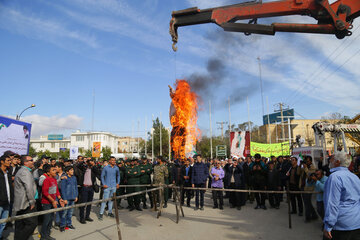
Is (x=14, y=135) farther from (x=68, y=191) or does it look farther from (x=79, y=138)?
(x=79, y=138)

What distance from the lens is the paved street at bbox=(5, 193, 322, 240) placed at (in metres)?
6.44

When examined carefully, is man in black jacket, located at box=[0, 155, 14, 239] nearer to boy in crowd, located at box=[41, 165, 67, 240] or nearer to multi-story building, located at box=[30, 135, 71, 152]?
boy in crowd, located at box=[41, 165, 67, 240]

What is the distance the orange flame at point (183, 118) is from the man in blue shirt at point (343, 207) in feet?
38.8

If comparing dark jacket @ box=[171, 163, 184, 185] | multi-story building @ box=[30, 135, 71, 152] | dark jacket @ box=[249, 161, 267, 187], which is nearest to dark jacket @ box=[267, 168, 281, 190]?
dark jacket @ box=[249, 161, 267, 187]

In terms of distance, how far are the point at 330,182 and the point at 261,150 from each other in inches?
728

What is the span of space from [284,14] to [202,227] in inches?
264

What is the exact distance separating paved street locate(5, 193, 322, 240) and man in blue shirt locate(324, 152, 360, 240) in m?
3.24

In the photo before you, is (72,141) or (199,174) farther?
(72,141)

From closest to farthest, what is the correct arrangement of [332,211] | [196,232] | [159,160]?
1. [332,211]
2. [196,232]
3. [159,160]

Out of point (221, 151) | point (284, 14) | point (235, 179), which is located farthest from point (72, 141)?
point (284, 14)

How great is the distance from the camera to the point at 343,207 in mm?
3334

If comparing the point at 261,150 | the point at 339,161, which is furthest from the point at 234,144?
the point at 339,161

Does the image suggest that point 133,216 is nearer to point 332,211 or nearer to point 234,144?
point 332,211

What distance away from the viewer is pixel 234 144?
23.6 metres
